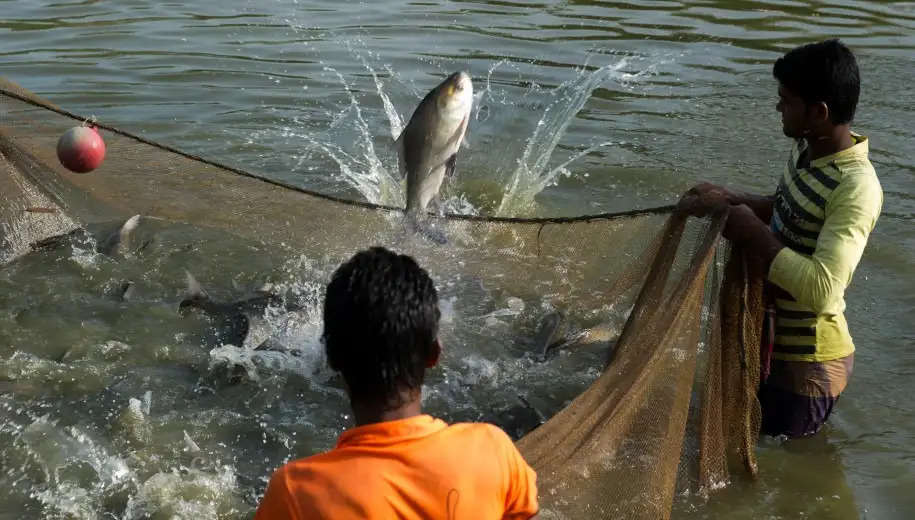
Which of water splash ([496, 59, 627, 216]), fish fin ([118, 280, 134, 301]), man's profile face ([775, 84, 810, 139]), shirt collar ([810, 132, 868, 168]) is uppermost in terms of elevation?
man's profile face ([775, 84, 810, 139])

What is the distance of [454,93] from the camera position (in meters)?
5.21

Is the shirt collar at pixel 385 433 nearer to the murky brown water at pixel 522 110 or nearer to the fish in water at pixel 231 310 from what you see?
the murky brown water at pixel 522 110

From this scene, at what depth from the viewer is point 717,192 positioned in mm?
3785

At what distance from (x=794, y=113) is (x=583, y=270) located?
4.80 ft

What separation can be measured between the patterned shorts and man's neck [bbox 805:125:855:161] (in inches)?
33.5

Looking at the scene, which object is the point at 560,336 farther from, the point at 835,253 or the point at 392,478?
the point at 392,478

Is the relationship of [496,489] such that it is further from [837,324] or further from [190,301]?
[190,301]

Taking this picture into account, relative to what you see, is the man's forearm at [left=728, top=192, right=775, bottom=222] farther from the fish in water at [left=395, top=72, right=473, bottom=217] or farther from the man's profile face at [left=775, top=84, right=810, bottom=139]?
the fish in water at [left=395, top=72, right=473, bottom=217]

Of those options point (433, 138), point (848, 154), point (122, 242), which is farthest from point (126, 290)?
point (848, 154)

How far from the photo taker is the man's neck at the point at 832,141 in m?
3.64

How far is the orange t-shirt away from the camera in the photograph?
205cm

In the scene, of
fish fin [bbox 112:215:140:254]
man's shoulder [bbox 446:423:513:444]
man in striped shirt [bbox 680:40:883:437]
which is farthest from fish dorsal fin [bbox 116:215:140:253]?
man's shoulder [bbox 446:423:513:444]

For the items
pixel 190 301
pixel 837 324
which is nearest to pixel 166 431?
pixel 190 301

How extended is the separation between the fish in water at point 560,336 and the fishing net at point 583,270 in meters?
0.10
